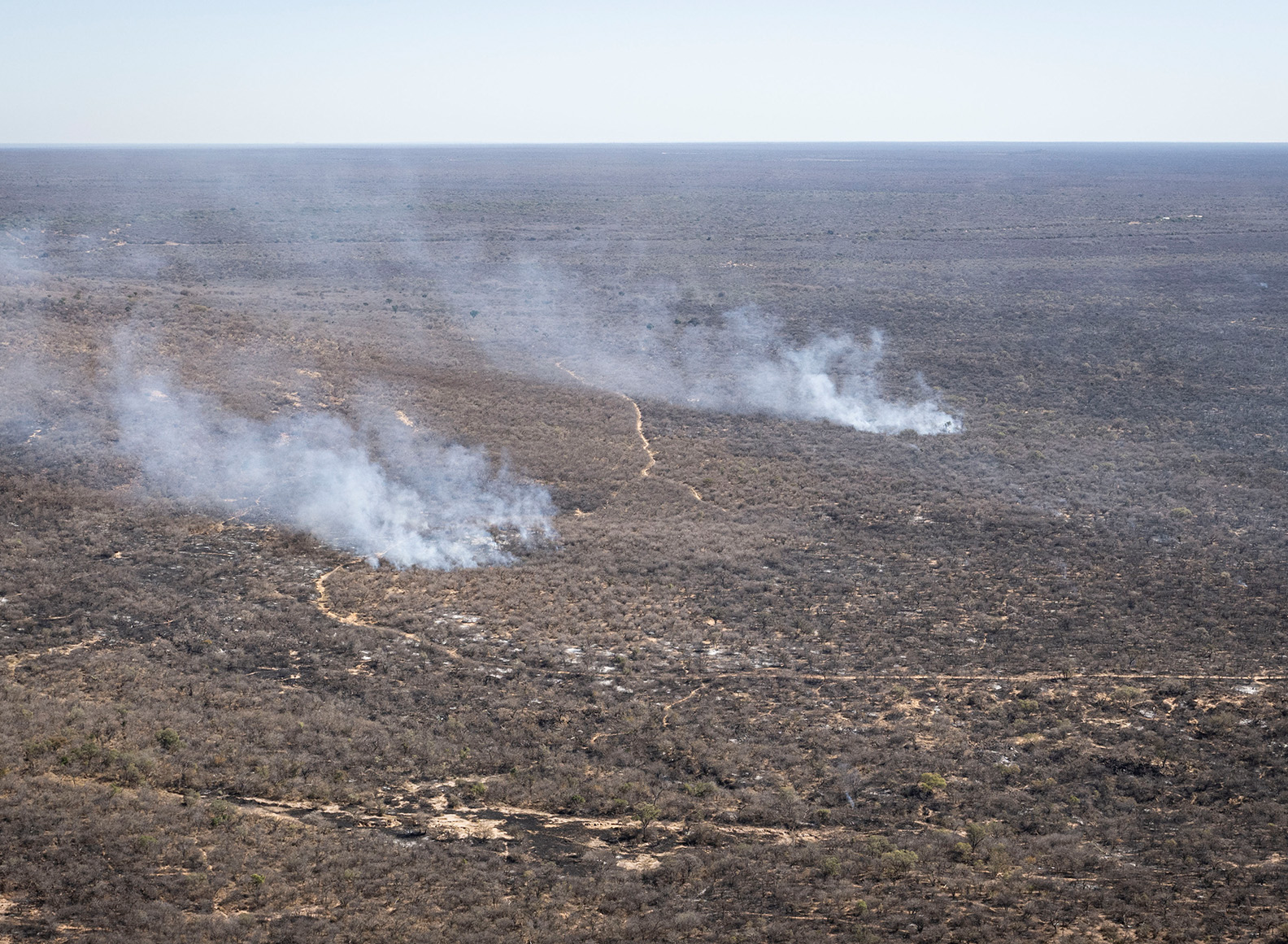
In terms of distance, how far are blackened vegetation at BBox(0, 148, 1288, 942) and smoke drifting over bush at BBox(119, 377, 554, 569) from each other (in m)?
1.10

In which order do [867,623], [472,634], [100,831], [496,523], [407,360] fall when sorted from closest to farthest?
[100,831] → [472,634] → [867,623] → [496,523] → [407,360]

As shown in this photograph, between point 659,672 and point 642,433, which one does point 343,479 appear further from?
point 659,672

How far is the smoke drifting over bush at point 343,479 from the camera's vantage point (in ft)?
94.9

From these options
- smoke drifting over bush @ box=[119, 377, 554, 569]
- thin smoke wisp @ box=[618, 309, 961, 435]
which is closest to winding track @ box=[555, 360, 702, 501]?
thin smoke wisp @ box=[618, 309, 961, 435]

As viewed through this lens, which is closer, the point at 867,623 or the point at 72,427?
the point at 867,623

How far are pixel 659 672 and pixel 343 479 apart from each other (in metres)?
15.2

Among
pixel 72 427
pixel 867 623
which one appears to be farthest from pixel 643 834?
pixel 72 427

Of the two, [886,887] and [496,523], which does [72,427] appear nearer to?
[496,523]

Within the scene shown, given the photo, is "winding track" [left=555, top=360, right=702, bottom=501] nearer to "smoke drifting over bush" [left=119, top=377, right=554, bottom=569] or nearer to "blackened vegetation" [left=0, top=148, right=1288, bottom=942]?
"blackened vegetation" [left=0, top=148, right=1288, bottom=942]

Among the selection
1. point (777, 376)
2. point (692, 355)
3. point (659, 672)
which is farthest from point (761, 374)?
point (659, 672)

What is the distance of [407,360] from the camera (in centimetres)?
4784

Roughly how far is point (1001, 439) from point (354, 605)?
1155 inches

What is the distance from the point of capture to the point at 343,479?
3244 cm

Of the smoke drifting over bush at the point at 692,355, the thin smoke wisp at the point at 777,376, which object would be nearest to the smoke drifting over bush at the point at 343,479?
the smoke drifting over bush at the point at 692,355
